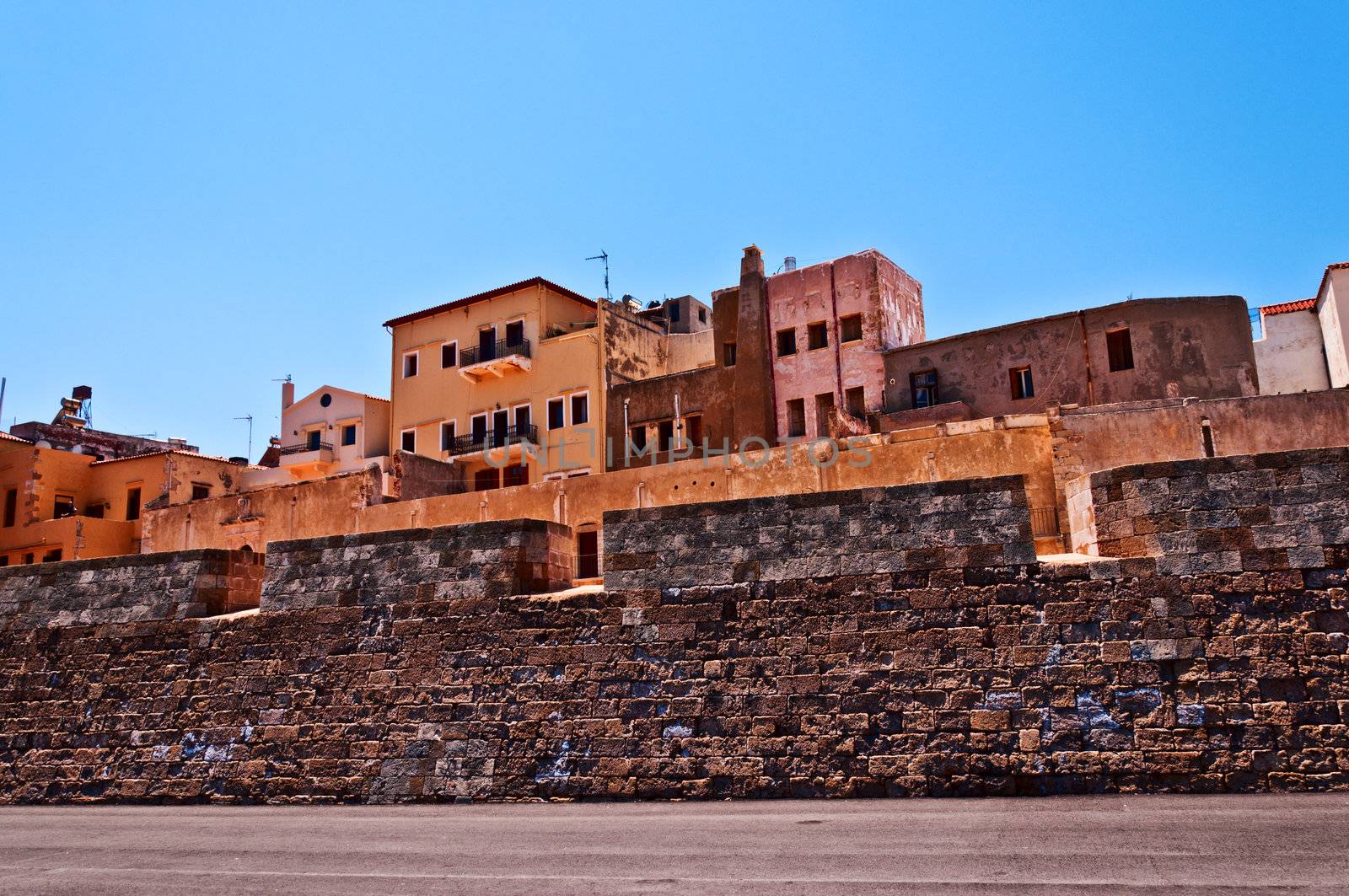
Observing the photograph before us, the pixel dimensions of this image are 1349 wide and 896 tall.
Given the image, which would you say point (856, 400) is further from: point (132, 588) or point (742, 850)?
point (742, 850)

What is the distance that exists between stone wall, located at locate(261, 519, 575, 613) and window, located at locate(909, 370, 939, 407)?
72.7 ft

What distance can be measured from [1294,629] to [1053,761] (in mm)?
2179

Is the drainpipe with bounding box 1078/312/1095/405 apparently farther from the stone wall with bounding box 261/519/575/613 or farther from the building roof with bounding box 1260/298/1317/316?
the stone wall with bounding box 261/519/575/613

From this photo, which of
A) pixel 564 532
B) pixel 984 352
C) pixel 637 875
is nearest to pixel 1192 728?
pixel 637 875

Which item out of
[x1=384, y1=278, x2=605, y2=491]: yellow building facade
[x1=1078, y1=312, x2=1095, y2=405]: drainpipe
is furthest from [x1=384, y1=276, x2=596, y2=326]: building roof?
[x1=1078, y1=312, x2=1095, y2=405]: drainpipe

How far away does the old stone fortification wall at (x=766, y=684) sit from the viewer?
835 centimetres

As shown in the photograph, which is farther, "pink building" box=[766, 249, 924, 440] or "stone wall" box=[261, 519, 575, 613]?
"pink building" box=[766, 249, 924, 440]

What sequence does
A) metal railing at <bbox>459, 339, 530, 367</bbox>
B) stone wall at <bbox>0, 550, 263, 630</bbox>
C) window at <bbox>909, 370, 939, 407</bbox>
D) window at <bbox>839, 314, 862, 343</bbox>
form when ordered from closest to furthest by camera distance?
stone wall at <bbox>0, 550, 263, 630</bbox> < window at <bbox>909, 370, 939, 407</bbox> < window at <bbox>839, 314, 862, 343</bbox> < metal railing at <bbox>459, 339, 530, 367</bbox>

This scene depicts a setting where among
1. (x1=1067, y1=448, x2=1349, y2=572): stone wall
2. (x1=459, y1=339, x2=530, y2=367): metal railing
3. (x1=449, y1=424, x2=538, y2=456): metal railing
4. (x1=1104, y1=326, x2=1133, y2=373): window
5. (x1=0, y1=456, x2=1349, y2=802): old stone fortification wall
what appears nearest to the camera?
(x1=0, y1=456, x2=1349, y2=802): old stone fortification wall

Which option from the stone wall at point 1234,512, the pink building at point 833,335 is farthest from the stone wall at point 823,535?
the pink building at point 833,335

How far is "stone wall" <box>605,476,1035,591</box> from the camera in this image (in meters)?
9.32

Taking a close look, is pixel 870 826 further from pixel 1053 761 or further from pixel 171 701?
pixel 171 701

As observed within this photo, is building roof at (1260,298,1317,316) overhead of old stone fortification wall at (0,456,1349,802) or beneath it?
overhead

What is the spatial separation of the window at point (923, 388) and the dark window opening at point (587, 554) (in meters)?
11.4
